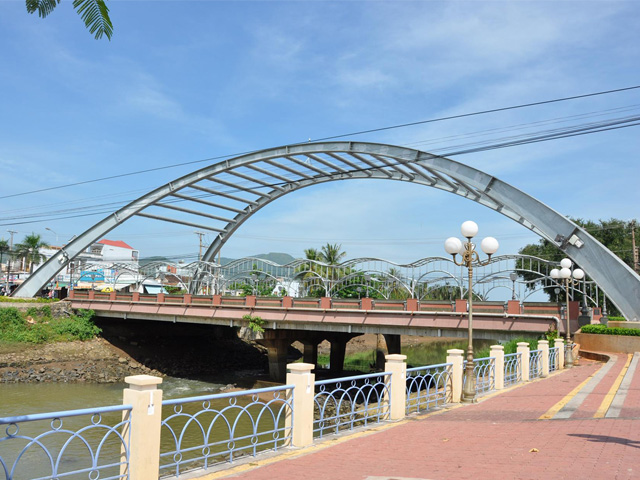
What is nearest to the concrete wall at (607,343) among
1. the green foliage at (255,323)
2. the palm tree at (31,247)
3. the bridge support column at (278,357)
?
the green foliage at (255,323)

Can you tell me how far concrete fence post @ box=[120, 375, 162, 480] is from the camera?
6023 mm

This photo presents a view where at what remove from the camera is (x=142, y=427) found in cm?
604

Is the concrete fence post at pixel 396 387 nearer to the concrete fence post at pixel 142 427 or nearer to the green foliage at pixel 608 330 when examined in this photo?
the concrete fence post at pixel 142 427

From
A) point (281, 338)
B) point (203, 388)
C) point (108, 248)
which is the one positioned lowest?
point (203, 388)

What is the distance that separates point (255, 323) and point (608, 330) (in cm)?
1716

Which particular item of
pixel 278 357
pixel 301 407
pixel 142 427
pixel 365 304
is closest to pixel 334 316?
pixel 365 304

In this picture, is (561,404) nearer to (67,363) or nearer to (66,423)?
(66,423)

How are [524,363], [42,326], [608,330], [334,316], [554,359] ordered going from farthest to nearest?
1. [42,326]
2. [334,316]
3. [608,330]
4. [554,359]
5. [524,363]

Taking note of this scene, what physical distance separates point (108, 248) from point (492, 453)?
9473 centimetres

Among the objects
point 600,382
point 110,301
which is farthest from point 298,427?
point 110,301

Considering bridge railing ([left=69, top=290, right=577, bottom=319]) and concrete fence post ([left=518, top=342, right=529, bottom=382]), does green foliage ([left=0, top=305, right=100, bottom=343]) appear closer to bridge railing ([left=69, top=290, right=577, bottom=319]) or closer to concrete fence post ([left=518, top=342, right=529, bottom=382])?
bridge railing ([left=69, top=290, right=577, bottom=319])

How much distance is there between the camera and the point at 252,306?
29938mm

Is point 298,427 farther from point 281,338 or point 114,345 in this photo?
point 114,345

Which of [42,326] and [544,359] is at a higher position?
[544,359]
